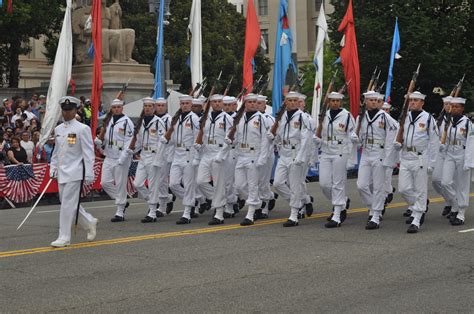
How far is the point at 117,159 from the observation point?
16.2 m

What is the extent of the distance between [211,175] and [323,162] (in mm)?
2024

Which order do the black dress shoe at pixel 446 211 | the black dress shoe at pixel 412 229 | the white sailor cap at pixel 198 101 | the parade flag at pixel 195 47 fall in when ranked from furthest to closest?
1. the parade flag at pixel 195 47
2. the white sailor cap at pixel 198 101
3. the black dress shoe at pixel 446 211
4. the black dress shoe at pixel 412 229

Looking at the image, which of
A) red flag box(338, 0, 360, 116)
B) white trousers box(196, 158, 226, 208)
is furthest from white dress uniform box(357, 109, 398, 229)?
red flag box(338, 0, 360, 116)

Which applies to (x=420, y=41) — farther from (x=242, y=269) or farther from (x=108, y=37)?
(x=242, y=269)

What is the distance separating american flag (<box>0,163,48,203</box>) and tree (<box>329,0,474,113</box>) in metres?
21.1

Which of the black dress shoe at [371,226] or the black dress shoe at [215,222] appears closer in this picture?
the black dress shoe at [371,226]

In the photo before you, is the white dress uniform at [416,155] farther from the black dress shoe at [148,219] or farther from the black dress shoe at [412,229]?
the black dress shoe at [148,219]

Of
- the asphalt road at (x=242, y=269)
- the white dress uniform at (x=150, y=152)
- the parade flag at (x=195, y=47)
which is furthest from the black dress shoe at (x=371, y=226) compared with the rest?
the parade flag at (x=195, y=47)

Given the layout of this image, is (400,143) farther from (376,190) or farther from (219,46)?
(219,46)

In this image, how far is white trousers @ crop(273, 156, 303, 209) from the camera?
1469cm

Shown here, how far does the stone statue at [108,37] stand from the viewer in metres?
29.9

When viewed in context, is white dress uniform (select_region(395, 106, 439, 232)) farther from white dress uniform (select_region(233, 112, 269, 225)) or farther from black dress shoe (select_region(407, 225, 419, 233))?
white dress uniform (select_region(233, 112, 269, 225))

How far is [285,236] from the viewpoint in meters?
13.2

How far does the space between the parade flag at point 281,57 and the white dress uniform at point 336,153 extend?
8834 millimetres
